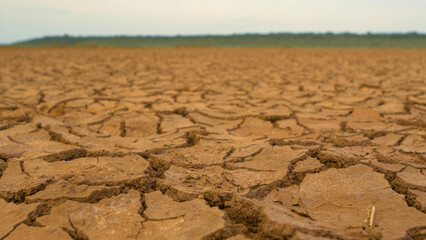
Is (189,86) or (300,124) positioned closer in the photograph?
(300,124)

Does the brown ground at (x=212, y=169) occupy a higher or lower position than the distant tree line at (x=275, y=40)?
higher

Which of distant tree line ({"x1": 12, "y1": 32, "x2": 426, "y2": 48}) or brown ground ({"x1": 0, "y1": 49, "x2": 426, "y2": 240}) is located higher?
brown ground ({"x1": 0, "y1": 49, "x2": 426, "y2": 240})

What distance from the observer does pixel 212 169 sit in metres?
1.58

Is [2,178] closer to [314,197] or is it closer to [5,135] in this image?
[5,135]

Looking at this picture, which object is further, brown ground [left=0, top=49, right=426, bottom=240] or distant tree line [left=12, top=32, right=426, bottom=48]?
distant tree line [left=12, top=32, right=426, bottom=48]

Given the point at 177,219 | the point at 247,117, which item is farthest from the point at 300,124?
the point at 177,219

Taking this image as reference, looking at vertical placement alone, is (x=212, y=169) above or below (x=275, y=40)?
above

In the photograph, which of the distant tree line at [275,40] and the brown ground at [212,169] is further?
the distant tree line at [275,40]

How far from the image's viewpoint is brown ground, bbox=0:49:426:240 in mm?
1104

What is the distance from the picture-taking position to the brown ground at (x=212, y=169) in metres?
1.10

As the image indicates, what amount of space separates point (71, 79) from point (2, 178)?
3.46m

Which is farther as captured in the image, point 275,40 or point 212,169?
point 275,40

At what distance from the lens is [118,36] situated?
28.7 m

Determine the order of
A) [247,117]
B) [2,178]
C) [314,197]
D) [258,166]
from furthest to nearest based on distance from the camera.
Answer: [247,117]
[258,166]
[2,178]
[314,197]
